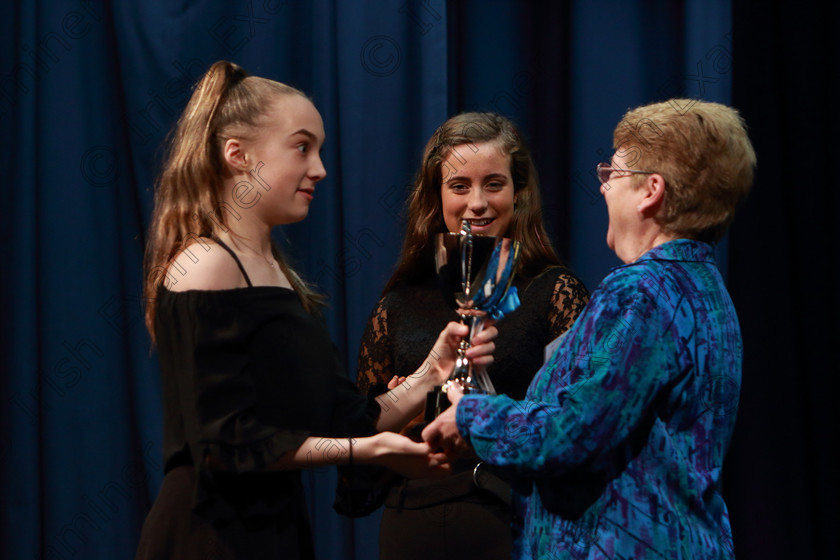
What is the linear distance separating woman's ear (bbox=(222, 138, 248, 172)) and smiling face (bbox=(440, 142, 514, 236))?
53cm

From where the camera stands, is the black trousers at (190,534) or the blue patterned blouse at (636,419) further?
the black trousers at (190,534)

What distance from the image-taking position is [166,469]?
52.5 inches

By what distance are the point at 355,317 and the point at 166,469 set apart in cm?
109

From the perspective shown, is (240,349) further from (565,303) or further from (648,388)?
(565,303)

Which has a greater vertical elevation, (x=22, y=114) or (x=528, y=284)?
(x=22, y=114)

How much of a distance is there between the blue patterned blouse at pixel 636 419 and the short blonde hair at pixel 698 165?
5 cm

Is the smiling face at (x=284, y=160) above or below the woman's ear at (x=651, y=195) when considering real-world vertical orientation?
above

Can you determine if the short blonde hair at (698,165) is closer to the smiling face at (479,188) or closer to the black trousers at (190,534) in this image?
the smiling face at (479,188)

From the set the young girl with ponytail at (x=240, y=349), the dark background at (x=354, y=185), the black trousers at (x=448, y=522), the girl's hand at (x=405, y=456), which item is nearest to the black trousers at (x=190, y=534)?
the young girl with ponytail at (x=240, y=349)

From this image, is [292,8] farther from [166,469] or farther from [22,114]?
[166,469]

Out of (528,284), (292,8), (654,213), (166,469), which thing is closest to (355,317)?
(528,284)

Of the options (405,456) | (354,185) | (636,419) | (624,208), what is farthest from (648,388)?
(354,185)

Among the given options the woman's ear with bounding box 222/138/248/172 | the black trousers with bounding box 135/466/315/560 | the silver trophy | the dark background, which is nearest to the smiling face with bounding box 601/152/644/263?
the silver trophy

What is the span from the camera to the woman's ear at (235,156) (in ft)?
4.57
